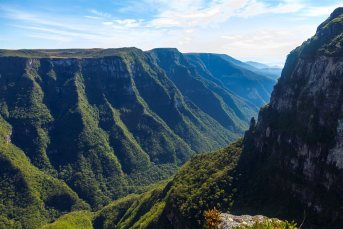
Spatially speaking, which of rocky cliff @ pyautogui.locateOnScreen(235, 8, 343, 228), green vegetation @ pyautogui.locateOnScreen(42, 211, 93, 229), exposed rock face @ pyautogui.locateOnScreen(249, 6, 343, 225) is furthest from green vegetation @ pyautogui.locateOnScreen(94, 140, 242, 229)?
green vegetation @ pyautogui.locateOnScreen(42, 211, 93, 229)

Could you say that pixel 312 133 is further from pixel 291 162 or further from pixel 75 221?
pixel 75 221

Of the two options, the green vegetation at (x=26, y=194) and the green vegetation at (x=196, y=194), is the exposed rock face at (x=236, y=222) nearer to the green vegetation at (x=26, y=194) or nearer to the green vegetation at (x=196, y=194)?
the green vegetation at (x=196, y=194)

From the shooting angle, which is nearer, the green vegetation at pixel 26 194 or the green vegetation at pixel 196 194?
the green vegetation at pixel 196 194

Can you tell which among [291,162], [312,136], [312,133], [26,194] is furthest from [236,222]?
[26,194]

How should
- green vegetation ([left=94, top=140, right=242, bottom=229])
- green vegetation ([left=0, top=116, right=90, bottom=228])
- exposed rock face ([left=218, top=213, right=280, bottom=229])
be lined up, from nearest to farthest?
exposed rock face ([left=218, top=213, right=280, bottom=229]) < green vegetation ([left=94, top=140, right=242, bottom=229]) < green vegetation ([left=0, top=116, right=90, bottom=228])

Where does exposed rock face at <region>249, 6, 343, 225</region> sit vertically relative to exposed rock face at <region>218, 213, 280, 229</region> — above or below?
above

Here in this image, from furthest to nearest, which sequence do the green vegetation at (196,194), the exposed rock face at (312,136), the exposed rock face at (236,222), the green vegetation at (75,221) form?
the green vegetation at (75,221) → the green vegetation at (196,194) → the exposed rock face at (312,136) → the exposed rock face at (236,222)

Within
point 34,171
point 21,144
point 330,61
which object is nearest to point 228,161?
point 330,61

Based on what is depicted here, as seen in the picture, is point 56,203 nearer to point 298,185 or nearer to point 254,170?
point 254,170

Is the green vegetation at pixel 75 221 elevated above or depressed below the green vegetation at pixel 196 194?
below

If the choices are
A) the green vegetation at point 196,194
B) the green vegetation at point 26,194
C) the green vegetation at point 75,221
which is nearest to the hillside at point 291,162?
the green vegetation at point 196,194

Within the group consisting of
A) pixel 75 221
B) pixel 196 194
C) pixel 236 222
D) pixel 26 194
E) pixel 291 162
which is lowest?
pixel 75 221

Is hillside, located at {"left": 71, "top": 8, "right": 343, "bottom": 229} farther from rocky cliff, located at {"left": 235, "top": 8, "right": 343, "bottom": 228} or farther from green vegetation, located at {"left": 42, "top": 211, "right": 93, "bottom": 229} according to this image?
green vegetation, located at {"left": 42, "top": 211, "right": 93, "bottom": 229}
